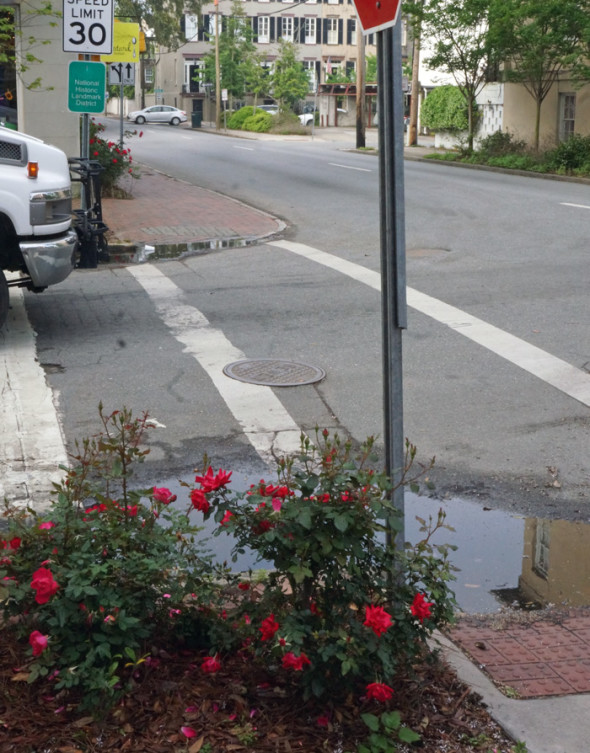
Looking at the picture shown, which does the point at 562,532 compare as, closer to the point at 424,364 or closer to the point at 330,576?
the point at 330,576

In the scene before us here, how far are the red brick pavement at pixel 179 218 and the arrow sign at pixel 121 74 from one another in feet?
7.19

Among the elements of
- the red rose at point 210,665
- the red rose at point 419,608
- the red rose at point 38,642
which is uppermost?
the red rose at point 419,608

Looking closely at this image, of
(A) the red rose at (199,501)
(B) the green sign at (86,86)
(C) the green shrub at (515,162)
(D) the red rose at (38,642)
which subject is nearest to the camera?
(D) the red rose at (38,642)

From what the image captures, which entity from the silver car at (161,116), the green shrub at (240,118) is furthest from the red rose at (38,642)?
the silver car at (161,116)

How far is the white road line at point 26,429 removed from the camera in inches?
228

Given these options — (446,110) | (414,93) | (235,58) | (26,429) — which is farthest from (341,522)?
(235,58)

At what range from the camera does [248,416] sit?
281 inches

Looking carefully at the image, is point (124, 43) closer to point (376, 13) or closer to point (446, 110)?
point (376, 13)

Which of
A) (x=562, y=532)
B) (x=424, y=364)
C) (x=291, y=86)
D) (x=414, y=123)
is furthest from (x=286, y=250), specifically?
(x=291, y=86)

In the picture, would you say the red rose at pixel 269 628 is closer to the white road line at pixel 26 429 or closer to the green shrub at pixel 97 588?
the green shrub at pixel 97 588

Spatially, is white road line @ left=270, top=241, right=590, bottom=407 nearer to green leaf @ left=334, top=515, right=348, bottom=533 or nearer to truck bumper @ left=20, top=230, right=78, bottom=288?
truck bumper @ left=20, top=230, right=78, bottom=288

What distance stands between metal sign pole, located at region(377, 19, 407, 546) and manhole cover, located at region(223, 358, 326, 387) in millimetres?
4201

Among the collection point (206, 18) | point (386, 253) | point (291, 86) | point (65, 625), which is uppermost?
point (206, 18)

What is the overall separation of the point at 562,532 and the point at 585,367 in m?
3.11
